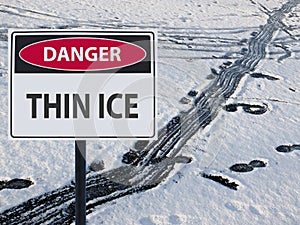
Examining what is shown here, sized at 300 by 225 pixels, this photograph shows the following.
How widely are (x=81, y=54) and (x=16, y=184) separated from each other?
6.92 ft

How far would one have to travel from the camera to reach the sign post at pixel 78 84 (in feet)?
3.59

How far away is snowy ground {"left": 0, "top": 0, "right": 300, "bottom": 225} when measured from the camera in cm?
289

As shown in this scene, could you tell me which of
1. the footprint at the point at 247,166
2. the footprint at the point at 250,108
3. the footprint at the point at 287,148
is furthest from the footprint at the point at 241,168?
the footprint at the point at 250,108

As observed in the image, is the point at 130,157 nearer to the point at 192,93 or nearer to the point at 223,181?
the point at 223,181

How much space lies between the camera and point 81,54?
3.63 feet

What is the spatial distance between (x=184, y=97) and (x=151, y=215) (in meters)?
1.90

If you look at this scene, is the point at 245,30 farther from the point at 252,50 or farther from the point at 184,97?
the point at 184,97

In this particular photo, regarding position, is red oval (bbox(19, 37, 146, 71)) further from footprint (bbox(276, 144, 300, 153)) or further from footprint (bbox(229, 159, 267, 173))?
footprint (bbox(276, 144, 300, 153))

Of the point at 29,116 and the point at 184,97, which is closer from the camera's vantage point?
the point at 29,116

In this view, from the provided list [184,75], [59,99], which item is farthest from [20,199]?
[184,75]

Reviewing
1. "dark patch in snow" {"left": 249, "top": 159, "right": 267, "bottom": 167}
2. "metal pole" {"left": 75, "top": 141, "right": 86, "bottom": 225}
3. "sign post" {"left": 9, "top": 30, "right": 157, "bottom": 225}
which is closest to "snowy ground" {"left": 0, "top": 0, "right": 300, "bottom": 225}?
"dark patch in snow" {"left": 249, "top": 159, "right": 267, "bottom": 167}

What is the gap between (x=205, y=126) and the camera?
157 inches

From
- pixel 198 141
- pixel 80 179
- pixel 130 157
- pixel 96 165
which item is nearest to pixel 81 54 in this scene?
pixel 80 179

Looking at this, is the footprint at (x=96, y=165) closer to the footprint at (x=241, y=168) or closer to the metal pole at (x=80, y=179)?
the footprint at (x=241, y=168)
